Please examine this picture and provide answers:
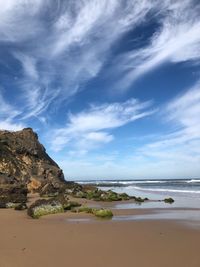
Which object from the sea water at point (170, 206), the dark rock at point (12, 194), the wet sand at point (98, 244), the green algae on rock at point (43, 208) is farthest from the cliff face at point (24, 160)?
the wet sand at point (98, 244)

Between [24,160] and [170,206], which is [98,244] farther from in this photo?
[24,160]

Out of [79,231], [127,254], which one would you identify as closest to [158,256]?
[127,254]

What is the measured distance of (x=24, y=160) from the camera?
47.3 m

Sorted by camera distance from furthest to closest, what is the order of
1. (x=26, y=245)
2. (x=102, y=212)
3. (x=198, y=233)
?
(x=102, y=212) → (x=198, y=233) → (x=26, y=245)

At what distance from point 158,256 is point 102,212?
861cm

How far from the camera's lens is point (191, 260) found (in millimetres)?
8297

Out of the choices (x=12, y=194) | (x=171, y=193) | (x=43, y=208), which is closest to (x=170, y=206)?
(x=43, y=208)

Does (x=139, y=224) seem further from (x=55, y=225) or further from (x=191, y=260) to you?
(x=191, y=260)

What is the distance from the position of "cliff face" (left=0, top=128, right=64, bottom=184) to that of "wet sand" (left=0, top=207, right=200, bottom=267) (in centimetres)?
2870

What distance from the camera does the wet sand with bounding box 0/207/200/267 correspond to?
823cm

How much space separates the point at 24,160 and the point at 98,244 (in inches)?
1517

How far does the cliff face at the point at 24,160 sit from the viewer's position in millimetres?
43125

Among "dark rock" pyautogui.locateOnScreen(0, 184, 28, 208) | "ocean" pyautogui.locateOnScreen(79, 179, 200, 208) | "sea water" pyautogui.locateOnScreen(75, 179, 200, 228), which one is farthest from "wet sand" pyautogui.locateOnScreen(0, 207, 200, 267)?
"ocean" pyautogui.locateOnScreen(79, 179, 200, 208)

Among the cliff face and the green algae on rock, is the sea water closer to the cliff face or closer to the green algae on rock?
the green algae on rock
